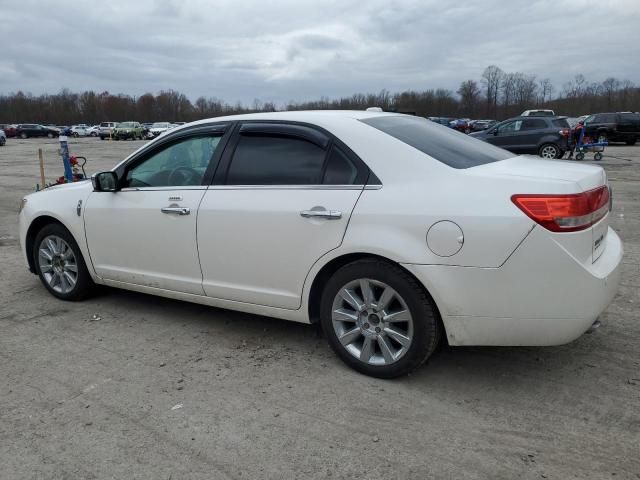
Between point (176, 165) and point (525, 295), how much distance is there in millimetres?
2742

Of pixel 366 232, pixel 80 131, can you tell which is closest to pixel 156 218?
pixel 366 232

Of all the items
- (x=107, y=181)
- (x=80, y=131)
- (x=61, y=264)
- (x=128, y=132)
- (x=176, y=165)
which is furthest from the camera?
(x=80, y=131)

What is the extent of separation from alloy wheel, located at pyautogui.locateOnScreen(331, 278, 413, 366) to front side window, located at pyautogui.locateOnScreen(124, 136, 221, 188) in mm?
1469

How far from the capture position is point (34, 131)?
6009 cm

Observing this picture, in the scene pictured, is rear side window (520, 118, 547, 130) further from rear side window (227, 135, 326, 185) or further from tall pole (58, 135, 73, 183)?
rear side window (227, 135, 326, 185)

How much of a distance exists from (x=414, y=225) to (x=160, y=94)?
127m

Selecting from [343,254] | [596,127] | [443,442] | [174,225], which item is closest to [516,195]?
[343,254]

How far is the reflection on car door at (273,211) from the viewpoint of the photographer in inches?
133

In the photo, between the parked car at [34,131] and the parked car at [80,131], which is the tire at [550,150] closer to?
the parked car at [34,131]

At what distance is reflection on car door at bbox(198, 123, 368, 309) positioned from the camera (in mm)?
3375

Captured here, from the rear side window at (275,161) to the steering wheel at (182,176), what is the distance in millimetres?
383

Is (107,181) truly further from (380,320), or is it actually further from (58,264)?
(380,320)

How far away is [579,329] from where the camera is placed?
2922 millimetres

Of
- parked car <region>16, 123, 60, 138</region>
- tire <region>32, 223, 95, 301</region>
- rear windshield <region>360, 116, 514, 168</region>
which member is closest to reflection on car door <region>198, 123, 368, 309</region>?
rear windshield <region>360, 116, 514, 168</region>
